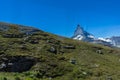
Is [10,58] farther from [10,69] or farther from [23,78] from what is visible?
[23,78]

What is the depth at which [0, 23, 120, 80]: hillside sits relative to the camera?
412ft

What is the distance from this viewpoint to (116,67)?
476 ft

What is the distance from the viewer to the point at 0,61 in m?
130

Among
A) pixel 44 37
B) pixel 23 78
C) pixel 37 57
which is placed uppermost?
pixel 44 37

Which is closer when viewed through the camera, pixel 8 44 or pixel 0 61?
pixel 0 61

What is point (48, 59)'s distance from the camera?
140250 mm

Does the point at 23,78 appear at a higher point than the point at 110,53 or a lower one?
lower

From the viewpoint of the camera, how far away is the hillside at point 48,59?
125 meters

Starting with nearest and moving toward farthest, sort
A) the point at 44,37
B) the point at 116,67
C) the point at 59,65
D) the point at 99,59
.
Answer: the point at 59,65
the point at 116,67
the point at 99,59
the point at 44,37

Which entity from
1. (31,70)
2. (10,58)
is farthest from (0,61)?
(31,70)

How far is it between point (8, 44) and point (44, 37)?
96.9 feet

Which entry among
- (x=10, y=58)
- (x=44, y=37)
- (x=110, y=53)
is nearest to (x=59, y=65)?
(x=10, y=58)

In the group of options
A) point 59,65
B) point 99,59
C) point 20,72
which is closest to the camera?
point 20,72

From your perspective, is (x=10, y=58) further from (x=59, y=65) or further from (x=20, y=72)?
(x=59, y=65)
